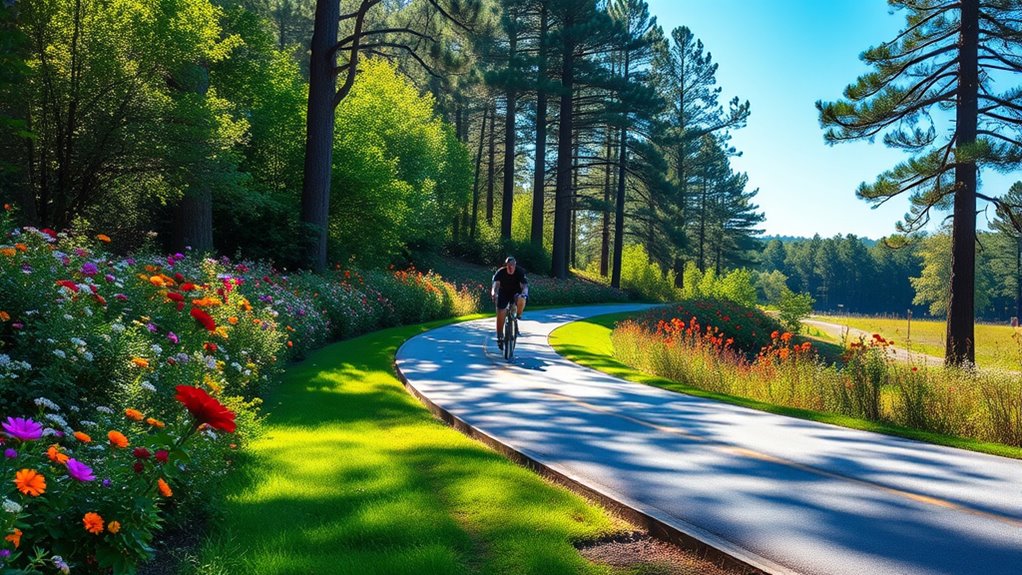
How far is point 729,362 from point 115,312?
1193 cm

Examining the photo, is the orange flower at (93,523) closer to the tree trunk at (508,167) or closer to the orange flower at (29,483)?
the orange flower at (29,483)

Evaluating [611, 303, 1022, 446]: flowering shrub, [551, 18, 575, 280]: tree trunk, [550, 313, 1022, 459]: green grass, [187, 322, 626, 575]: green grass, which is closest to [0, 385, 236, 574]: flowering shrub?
[187, 322, 626, 575]: green grass

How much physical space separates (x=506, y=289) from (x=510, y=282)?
0.20m

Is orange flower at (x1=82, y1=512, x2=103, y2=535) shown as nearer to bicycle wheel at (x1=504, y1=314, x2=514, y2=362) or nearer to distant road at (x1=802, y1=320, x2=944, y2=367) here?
distant road at (x1=802, y1=320, x2=944, y2=367)

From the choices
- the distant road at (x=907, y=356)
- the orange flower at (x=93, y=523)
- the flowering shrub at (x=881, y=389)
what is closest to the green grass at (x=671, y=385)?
the flowering shrub at (x=881, y=389)

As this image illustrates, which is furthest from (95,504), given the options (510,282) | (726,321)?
(726,321)

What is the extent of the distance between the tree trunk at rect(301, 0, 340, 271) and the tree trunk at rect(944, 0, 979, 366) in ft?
56.8

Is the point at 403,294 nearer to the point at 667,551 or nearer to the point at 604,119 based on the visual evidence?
the point at 667,551

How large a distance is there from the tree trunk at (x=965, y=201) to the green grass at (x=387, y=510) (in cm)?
1610

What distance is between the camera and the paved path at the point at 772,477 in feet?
15.3

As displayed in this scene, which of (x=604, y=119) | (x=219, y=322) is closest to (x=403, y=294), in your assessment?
(x=219, y=322)

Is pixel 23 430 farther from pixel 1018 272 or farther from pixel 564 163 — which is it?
pixel 1018 272

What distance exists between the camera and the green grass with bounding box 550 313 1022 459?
8.45m

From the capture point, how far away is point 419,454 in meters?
6.94
